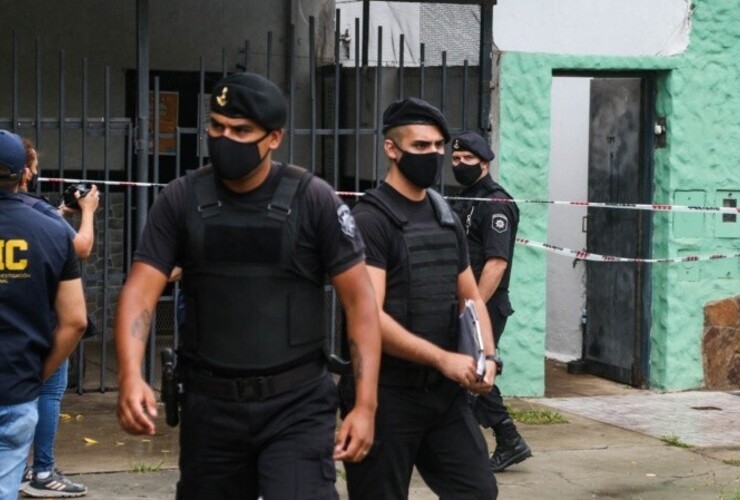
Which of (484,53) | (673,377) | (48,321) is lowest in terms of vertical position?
(673,377)

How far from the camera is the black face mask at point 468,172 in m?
7.66

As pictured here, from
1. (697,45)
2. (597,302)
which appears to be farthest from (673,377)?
(697,45)

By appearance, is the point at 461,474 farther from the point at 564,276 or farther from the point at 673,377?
the point at 564,276

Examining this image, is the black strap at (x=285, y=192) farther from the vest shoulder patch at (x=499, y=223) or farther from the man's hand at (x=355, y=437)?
the vest shoulder patch at (x=499, y=223)

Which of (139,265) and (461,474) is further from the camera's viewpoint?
(461,474)

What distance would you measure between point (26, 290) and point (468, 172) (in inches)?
130

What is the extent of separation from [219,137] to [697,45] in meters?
6.84

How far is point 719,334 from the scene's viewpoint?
10.7 m

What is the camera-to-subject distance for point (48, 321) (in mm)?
4930

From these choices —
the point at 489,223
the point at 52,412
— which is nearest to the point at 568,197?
the point at 489,223

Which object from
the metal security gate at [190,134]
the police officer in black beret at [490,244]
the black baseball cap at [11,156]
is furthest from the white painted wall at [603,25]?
the black baseball cap at [11,156]

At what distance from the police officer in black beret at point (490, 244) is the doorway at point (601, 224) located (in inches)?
126

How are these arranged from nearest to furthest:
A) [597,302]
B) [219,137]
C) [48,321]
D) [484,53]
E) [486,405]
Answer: [219,137], [48,321], [486,405], [484,53], [597,302]

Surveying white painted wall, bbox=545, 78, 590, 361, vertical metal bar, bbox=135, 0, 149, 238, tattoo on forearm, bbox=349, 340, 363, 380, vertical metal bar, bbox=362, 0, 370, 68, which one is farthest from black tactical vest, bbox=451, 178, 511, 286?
white painted wall, bbox=545, 78, 590, 361
